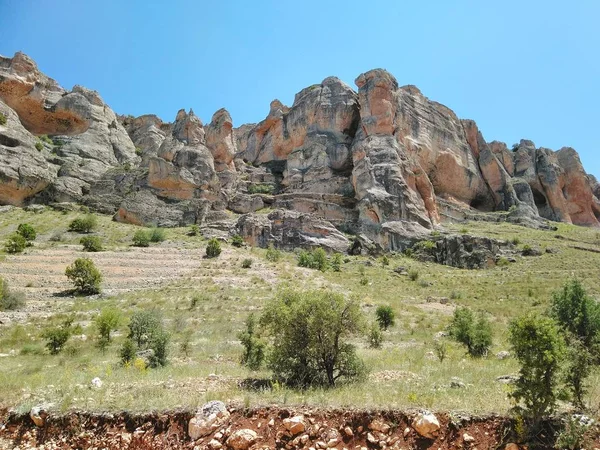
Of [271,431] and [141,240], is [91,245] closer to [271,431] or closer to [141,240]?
[141,240]

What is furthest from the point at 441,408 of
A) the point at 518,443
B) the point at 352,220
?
the point at 352,220

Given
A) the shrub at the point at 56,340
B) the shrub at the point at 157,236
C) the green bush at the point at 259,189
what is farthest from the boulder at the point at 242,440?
the green bush at the point at 259,189

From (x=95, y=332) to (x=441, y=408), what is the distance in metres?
15.0

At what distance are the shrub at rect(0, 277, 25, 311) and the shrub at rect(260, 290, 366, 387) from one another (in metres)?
16.2

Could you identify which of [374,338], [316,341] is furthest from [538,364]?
[374,338]

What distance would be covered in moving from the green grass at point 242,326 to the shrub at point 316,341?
973 mm

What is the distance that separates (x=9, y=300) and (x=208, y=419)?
18.1 metres

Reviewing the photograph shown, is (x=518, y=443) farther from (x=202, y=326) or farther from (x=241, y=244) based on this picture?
(x=241, y=244)

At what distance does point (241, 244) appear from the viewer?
40.4 meters

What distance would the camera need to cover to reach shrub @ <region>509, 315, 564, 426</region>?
205 inches

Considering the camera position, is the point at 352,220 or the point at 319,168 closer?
the point at 352,220

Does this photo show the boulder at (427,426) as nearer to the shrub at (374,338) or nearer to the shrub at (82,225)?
the shrub at (374,338)

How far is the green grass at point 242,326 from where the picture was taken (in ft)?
21.7

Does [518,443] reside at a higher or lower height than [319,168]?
lower
